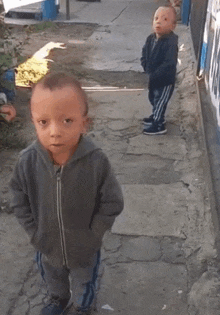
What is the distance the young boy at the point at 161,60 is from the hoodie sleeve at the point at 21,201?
2.96m

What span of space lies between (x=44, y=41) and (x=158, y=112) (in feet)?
18.8

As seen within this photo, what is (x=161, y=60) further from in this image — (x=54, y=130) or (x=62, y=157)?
(x=54, y=130)

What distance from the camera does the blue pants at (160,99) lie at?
16.3 feet

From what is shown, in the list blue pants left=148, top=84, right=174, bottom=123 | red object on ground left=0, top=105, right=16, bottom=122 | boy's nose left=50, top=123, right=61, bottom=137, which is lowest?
red object on ground left=0, top=105, right=16, bottom=122

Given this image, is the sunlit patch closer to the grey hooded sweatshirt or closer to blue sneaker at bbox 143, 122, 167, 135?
blue sneaker at bbox 143, 122, 167, 135

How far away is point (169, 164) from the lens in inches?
178

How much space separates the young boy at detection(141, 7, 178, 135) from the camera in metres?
4.48

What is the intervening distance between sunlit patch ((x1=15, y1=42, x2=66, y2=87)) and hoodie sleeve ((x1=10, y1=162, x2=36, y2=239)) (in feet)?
14.5

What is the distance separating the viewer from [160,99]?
197 inches

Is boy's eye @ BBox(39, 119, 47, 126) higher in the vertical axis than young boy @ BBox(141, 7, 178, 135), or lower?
higher

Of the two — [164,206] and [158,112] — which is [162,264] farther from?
[158,112]

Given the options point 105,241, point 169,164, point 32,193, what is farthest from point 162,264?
point 169,164

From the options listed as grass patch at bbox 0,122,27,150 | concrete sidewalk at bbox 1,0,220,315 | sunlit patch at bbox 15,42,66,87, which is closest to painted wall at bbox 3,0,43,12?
sunlit patch at bbox 15,42,66,87

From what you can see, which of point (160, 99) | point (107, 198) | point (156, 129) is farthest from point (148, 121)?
point (107, 198)
